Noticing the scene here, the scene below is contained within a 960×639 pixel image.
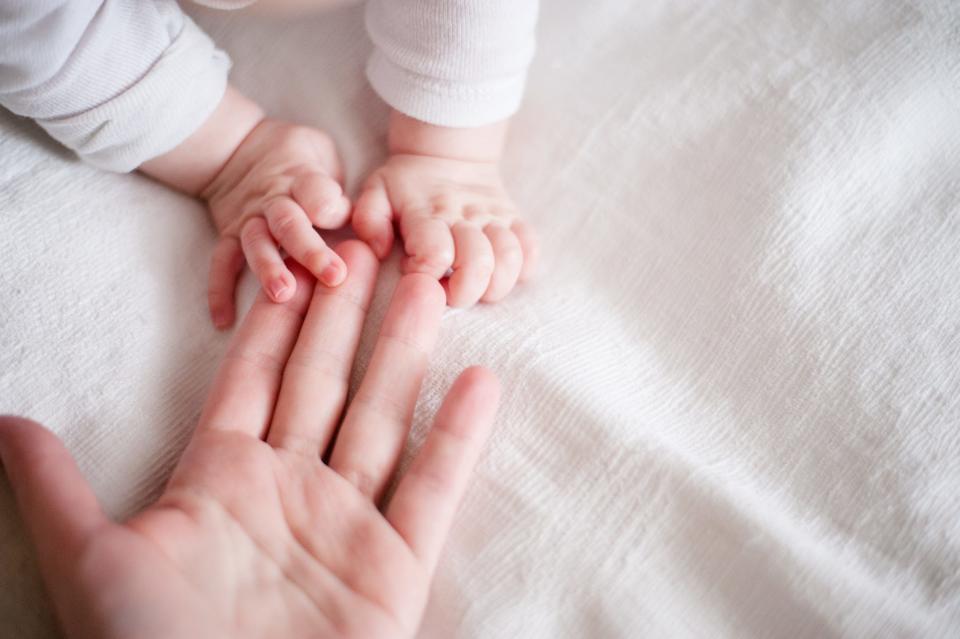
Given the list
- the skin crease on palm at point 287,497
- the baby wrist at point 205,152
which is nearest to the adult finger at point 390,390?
the skin crease on palm at point 287,497

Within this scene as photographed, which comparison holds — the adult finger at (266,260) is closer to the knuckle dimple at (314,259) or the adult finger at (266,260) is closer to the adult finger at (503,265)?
the knuckle dimple at (314,259)

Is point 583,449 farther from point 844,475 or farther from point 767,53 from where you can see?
point 767,53

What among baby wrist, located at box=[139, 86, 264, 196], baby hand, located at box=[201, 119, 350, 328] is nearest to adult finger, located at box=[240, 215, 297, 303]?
baby hand, located at box=[201, 119, 350, 328]

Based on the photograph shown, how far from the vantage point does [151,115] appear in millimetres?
639

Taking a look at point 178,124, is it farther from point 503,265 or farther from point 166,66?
point 503,265

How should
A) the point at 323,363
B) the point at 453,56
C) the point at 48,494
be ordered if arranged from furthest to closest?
the point at 453,56 → the point at 323,363 → the point at 48,494

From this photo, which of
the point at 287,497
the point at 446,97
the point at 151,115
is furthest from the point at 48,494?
the point at 446,97

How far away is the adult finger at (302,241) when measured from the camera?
0.56 meters

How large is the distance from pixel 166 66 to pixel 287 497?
41 cm

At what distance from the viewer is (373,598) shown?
1.49ft

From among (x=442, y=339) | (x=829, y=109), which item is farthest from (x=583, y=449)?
(x=829, y=109)

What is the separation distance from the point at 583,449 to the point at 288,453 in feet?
0.71

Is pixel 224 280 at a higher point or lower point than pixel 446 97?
lower

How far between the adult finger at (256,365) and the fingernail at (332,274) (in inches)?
1.5
